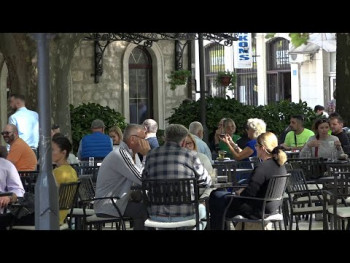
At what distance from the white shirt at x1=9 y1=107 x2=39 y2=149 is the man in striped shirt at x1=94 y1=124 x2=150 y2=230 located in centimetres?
536

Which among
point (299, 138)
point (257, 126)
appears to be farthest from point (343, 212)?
point (299, 138)

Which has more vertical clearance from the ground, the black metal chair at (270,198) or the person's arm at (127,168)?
the person's arm at (127,168)

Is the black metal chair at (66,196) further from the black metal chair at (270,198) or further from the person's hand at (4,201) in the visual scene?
the black metal chair at (270,198)

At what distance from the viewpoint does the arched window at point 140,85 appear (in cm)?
3002

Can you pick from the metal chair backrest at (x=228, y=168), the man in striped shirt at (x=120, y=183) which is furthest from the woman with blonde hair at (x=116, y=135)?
the man in striped shirt at (x=120, y=183)

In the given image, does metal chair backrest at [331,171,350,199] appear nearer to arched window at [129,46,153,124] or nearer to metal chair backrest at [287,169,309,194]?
metal chair backrest at [287,169,309,194]

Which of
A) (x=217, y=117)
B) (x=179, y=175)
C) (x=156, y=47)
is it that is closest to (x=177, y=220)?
(x=179, y=175)

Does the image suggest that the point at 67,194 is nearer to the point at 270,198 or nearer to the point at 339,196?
the point at 270,198

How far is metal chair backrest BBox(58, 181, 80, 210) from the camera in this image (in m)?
11.2

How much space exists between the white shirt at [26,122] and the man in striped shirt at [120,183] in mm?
5358

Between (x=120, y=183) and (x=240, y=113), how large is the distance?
11603 mm
